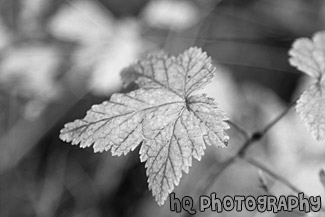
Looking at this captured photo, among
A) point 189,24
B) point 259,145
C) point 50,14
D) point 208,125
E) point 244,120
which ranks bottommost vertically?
point 259,145

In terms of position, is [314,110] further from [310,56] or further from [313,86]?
[310,56]

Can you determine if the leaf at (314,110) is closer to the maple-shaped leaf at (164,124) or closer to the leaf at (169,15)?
the maple-shaped leaf at (164,124)

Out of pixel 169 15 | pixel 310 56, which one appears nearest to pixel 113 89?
pixel 169 15

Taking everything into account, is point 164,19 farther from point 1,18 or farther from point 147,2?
point 1,18

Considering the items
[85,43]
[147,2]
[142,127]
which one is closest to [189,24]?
[147,2]

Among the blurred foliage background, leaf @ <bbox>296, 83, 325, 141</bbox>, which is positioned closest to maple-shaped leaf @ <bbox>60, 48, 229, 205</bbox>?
leaf @ <bbox>296, 83, 325, 141</bbox>

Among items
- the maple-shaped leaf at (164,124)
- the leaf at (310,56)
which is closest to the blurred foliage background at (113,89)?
the leaf at (310,56)
